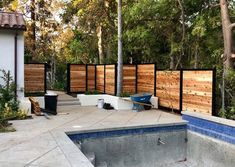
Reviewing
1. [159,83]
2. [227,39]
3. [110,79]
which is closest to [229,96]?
[227,39]

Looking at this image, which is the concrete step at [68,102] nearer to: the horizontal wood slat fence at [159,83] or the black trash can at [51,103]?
the horizontal wood slat fence at [159,83]

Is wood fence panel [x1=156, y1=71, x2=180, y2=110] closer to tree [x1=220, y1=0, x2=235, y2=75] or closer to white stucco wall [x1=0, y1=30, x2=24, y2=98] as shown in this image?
tree [x1=220, y1=0, x2=235, y2=75]

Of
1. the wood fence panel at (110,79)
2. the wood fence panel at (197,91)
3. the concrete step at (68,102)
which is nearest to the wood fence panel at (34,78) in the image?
the concrete step at (68,102)

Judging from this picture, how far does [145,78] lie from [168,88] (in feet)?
5.59

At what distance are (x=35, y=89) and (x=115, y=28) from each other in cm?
699

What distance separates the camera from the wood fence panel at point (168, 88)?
1173cm

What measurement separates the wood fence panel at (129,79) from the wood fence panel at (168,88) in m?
1.59

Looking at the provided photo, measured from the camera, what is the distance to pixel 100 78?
15.8m

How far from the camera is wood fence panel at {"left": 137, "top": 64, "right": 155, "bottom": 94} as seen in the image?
13312 millimetres

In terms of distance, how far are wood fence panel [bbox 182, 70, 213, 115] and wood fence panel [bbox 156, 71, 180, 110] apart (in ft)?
1.40

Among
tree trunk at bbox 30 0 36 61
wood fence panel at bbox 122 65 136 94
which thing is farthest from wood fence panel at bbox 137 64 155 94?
tree trunk at bbox 30 0 36 61

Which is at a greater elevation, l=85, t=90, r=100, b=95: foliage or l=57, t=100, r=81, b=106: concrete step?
l=85, t=90, r=100, b=95: foliage

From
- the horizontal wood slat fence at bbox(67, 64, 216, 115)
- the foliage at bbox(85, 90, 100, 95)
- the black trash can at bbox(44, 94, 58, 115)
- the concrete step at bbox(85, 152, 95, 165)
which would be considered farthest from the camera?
the foliage at bbox(85, 90, 100, 95)

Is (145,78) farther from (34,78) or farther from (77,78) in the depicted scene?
(34,78)
